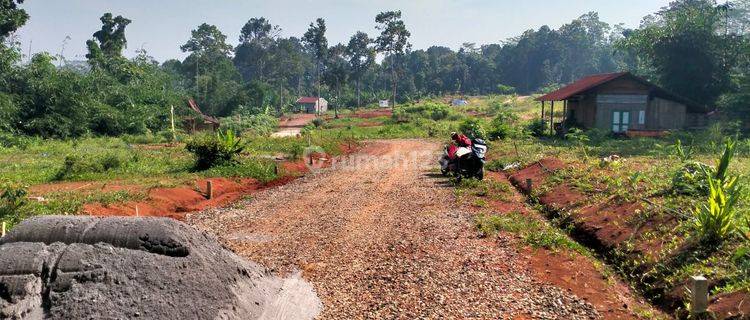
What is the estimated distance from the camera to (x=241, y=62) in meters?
109

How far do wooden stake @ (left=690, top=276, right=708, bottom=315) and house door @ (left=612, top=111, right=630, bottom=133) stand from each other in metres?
29.1

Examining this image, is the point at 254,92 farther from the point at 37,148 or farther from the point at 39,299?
the point at 39,299

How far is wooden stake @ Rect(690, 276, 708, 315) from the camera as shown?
5.70 meters

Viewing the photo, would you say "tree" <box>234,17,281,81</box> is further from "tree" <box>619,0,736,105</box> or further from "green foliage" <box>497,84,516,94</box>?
"tree" <box>619,0,736,105</box>

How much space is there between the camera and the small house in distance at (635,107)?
32000 mm

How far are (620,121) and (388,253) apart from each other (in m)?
28.3

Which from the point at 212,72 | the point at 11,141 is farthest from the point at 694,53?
the point at 212,72

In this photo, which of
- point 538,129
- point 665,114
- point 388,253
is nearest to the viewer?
point 388,253

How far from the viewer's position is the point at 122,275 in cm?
548

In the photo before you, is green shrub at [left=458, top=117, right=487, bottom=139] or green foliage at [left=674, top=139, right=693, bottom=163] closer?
green foliage at [left=674, top=139, right=693, bottom=163]

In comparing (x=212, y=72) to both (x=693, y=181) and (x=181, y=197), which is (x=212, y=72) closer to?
(x=181, y=197)

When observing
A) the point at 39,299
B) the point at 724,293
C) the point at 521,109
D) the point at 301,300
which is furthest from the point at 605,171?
the point at 521,109

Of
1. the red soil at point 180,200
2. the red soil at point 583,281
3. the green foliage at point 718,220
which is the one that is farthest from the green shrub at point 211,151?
the green foliage at point 718,220

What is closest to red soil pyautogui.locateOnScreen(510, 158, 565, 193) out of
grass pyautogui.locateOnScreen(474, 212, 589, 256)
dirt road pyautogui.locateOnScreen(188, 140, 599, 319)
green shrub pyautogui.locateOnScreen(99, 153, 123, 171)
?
dirt road pyautogui.locateOnScreen(188, 140, 599, 319)
